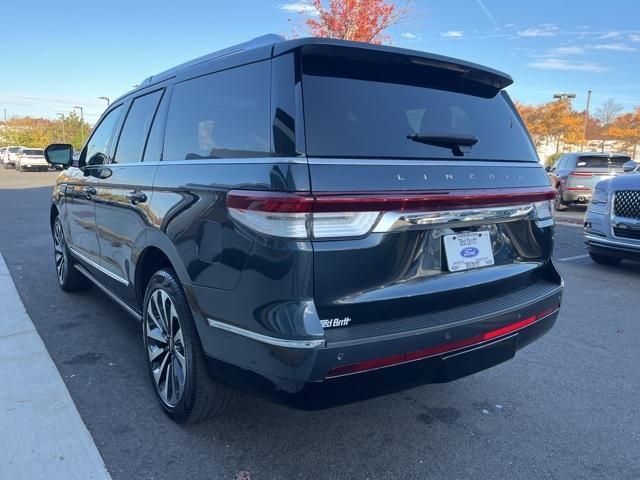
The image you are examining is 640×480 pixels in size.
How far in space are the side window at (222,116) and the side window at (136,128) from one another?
37 cm

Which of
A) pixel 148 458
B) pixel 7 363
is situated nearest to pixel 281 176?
pixel 148 458

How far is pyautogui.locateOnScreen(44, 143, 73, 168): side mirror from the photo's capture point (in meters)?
4.89

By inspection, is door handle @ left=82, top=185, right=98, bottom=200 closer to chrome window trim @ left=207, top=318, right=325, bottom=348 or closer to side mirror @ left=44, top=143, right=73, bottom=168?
side mirror @ left=44, top=143, right=73, bottom=168

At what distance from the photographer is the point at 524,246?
271 cm

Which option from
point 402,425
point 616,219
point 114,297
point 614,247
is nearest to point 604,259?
point 614,247

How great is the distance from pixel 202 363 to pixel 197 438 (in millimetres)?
479

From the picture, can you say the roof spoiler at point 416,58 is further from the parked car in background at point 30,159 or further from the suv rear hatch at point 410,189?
the parked car in background at point 30,159

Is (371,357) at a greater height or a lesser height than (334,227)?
lesser

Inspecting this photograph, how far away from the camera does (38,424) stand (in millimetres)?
2750

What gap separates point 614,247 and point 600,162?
29.8 ft

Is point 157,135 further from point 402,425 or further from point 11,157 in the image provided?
point 11,157

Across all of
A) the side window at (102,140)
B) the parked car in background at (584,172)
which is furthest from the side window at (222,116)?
the parked car in background at (584,172)

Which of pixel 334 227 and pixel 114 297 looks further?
pixel 114 297

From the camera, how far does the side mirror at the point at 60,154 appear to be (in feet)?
16.1
